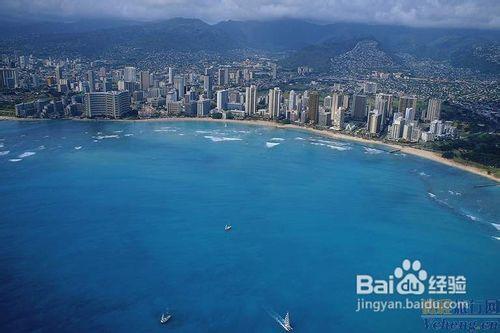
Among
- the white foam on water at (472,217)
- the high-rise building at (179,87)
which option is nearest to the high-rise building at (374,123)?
the white foam on water at (472,217)

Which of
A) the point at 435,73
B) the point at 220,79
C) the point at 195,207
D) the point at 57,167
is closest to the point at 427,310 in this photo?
the point at 195,207

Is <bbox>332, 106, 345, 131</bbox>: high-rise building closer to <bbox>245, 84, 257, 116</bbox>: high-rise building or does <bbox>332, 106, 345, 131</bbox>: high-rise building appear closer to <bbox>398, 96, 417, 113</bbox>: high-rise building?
<bbox>398, 96, 417, 113</bbox>: high-rise building

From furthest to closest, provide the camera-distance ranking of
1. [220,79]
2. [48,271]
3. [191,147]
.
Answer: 1. [220,79]
2. [191,147]
3. [48,271]

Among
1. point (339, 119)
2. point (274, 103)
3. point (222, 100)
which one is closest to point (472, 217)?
point (339, 119)

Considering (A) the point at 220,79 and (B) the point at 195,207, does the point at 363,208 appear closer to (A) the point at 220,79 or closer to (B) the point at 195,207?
(B) the point at 195,207

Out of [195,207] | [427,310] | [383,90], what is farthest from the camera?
[383,90]

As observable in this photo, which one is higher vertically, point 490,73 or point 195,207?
point 490,73

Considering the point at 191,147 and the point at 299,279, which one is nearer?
the point at 299,279
